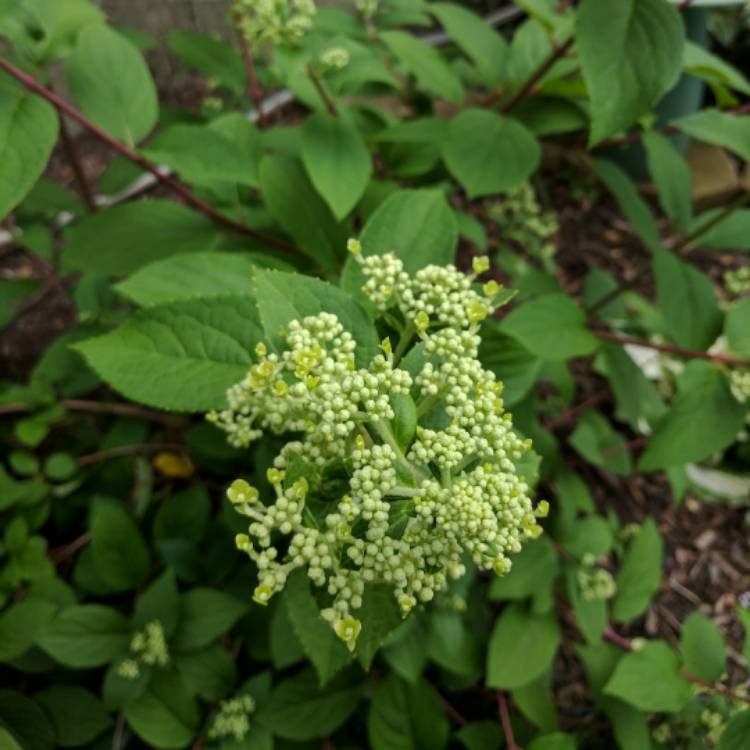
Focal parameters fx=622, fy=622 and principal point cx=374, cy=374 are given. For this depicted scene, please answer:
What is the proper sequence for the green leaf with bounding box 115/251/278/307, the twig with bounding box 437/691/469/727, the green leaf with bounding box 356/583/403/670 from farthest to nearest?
the twig with bounding box 437/691/469/727 < the green leaf with bounding box 115/251/278/307 < the green leaf with bounding box 356/583/403/670

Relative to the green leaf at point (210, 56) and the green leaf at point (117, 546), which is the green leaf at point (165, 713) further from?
the green leaf at point (210, 56)

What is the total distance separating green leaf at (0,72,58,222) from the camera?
51.8 inches

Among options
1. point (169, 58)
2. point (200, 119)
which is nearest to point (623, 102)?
point (200, 119)

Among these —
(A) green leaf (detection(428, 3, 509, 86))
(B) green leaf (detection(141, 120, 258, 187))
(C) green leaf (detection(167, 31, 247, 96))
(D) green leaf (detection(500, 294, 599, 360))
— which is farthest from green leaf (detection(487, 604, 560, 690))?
(C) green leaf (detection(167, 31, 247, 96))

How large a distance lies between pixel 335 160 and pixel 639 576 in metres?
1.74

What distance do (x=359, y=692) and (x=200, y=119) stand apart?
2.32 m

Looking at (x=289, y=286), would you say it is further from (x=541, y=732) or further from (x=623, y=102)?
(x=541, y=732)

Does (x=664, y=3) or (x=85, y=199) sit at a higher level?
(x=664, y=3)

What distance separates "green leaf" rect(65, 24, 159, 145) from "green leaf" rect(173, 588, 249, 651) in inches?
56.1

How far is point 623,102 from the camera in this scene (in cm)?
149

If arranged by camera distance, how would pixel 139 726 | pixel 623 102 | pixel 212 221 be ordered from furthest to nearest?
pixel 212 221
pixel 139 726
pixel 623 102

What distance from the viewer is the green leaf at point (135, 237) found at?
194 centimetres

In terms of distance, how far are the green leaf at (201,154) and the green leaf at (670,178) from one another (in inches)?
56.4

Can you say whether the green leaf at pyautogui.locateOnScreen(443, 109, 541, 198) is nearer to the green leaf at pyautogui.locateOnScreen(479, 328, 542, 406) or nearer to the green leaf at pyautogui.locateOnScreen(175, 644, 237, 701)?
the green leaf at pyautogui.locateOnScreen(479, 328, 542, 406)
